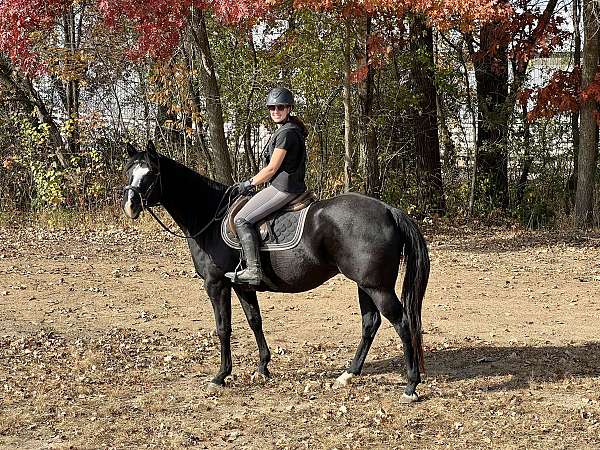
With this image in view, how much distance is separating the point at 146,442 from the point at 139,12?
8.22 metres

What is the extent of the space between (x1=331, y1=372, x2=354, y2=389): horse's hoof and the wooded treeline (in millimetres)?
8231

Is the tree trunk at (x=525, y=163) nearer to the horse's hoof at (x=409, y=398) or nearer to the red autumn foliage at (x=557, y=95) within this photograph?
the red autumn foliage at (x=557, y=95)

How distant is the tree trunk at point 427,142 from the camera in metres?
16.9

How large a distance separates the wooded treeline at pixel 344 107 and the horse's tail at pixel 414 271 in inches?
326

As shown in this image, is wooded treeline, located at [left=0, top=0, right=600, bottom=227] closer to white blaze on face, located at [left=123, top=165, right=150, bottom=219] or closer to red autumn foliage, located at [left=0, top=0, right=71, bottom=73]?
red autumn foliage, located at [left=0, top=0, right=71, bottom=73]

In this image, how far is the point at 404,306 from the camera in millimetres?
6410

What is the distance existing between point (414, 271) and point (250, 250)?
1.24m

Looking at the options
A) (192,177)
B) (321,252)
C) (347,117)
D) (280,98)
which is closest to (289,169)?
(280,98)

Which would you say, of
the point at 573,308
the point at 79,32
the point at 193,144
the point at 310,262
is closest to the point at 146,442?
the point at 310,262

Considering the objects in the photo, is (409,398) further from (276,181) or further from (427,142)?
(427,142)

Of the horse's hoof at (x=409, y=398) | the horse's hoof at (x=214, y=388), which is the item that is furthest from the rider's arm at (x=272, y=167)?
the horse's hoof at (x=409, y=398)

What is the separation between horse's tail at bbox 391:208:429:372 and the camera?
250 inches

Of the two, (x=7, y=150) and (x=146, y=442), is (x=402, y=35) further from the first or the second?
(x=146, y=442)

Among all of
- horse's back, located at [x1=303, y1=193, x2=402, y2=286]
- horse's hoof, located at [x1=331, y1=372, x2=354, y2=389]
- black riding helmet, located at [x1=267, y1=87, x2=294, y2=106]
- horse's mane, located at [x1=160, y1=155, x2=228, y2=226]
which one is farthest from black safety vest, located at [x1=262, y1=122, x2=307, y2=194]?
horse's hoof, located at [x1=331, y1=372, x2=354, y2=389]
